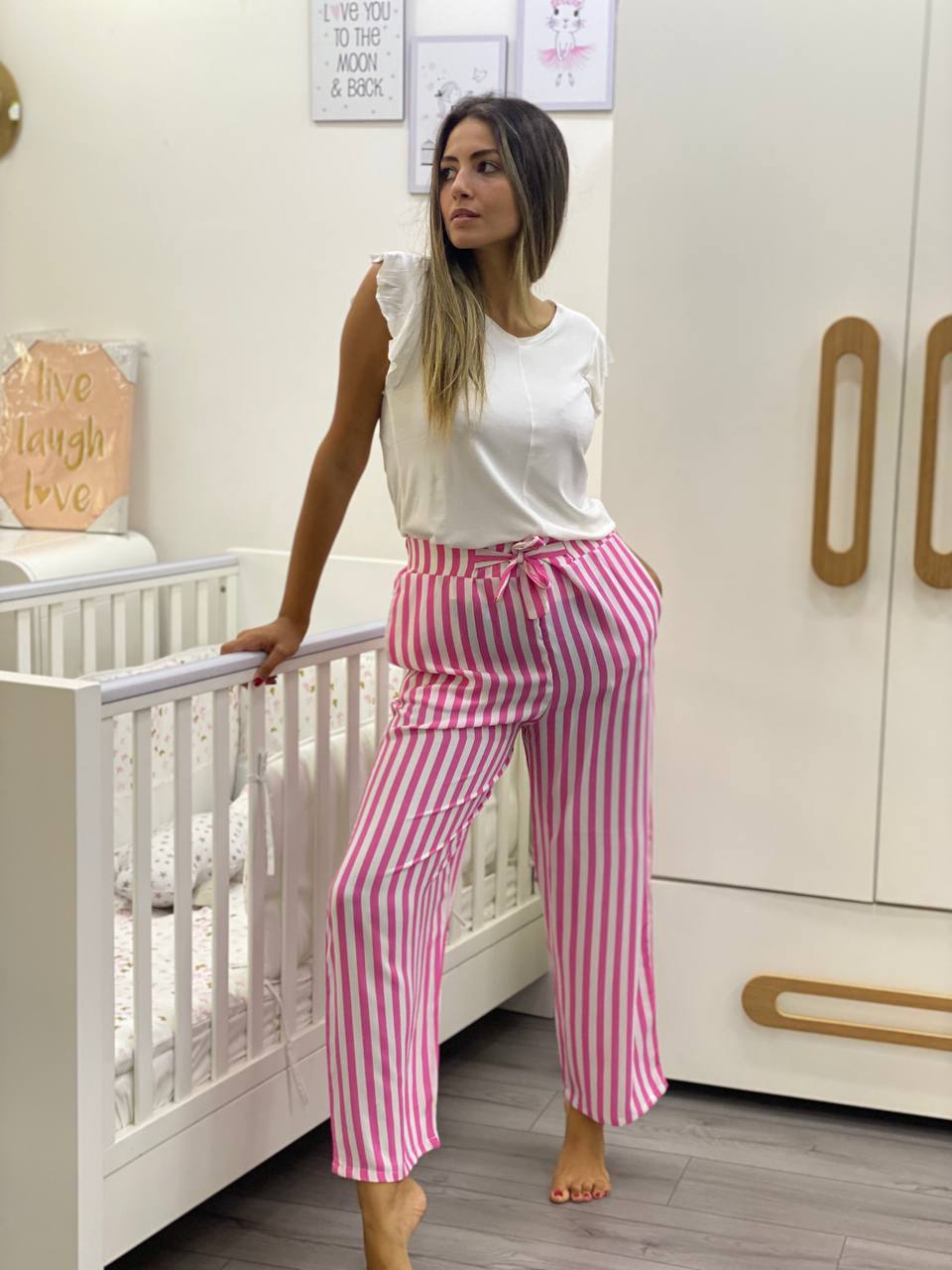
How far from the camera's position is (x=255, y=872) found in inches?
67.7

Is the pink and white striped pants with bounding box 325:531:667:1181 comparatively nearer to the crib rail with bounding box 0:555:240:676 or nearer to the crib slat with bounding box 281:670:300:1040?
the crib slat with bounding box 281:670:300:1040

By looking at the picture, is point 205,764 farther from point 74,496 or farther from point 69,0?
point 69,0

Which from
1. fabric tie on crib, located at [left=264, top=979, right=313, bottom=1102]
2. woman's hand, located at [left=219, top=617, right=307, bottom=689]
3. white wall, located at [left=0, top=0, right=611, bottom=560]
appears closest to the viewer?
woman's hand, located at [left=219, top=617, right=307, bottom=689]

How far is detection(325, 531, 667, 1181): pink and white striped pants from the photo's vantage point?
1613 millimetres

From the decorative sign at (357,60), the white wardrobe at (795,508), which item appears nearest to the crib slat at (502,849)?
the white wardrobe at (795,508)

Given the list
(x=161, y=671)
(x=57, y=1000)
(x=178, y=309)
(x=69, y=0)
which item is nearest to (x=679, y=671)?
(x=161, y=671)

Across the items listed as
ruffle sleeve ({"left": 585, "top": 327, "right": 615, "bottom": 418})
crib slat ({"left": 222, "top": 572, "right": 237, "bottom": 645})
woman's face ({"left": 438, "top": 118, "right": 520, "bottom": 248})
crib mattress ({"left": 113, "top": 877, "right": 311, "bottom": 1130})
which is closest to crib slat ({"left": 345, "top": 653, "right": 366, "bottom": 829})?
crib mattress ({"left": 113, "top": 877, "right": 311, "bottom": 1130})

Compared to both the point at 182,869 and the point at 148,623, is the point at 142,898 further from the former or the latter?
the point at 148,623

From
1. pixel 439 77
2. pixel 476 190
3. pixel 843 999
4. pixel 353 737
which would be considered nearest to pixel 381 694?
pixel 353 737

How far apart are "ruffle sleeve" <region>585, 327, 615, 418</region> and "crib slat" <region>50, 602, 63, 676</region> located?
3.21 ft

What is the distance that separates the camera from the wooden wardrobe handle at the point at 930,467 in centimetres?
199

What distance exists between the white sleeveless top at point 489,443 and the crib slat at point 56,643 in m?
0.85

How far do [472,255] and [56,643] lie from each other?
3.37 feet

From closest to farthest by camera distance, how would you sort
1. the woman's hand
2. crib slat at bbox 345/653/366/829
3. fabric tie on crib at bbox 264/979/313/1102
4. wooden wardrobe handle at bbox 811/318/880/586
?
the woman's hand
fabric tie on crib at bbox 264/979/313/1102
crib slat at bbox 345/653/366/829
wooden wardrobe handle at bbox 811/318/880/586
